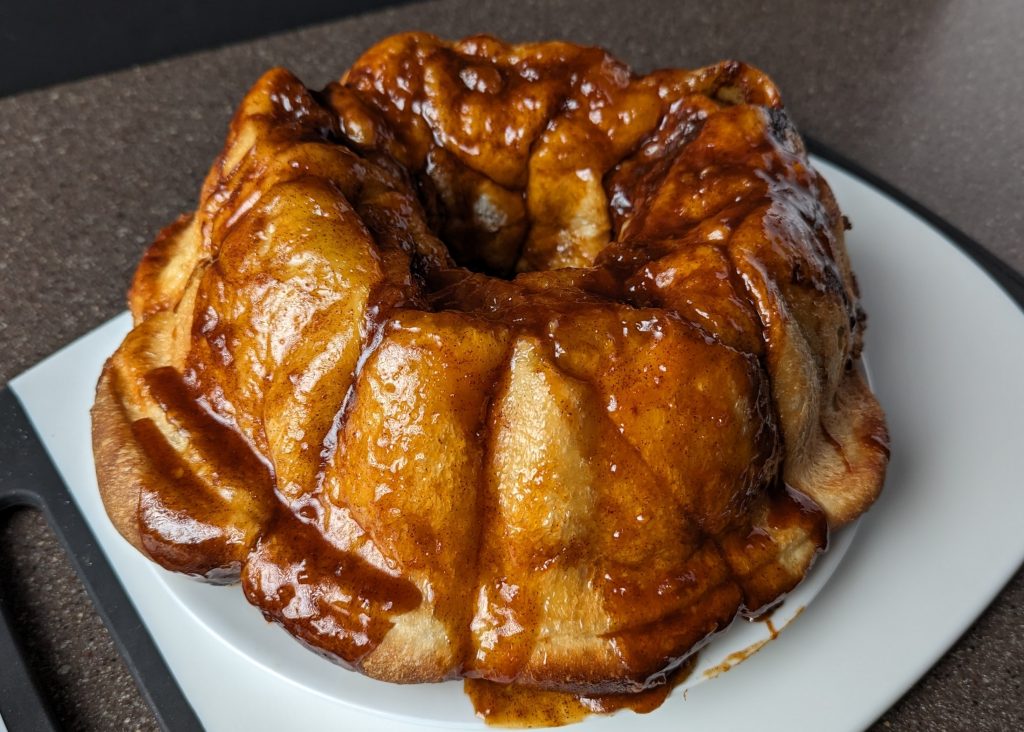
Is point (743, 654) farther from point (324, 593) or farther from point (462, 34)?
point (462, 34)

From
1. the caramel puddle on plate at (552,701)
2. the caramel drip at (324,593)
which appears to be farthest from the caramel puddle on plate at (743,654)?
the caramel drip at (324,593)

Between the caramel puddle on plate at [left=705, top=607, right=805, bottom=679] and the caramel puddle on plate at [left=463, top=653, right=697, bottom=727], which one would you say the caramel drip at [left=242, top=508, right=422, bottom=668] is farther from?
the caramel puddle on plate at [left=705, top=607, right=805, bottom=679]

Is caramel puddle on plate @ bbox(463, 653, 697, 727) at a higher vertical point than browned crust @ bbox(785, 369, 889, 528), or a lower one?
lower

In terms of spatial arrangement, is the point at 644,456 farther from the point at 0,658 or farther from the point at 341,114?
the point at 0,658

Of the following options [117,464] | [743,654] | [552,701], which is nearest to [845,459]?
[743,654]

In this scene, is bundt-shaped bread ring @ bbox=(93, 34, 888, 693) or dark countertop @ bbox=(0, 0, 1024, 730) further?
dark countertop @ bbox=(0, 0, 1024, 730)

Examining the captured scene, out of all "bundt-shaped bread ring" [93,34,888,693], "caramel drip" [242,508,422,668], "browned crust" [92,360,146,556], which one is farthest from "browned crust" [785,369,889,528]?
"browned crust" [92,360,146,556]

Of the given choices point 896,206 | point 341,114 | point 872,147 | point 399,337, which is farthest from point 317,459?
point 872,147
